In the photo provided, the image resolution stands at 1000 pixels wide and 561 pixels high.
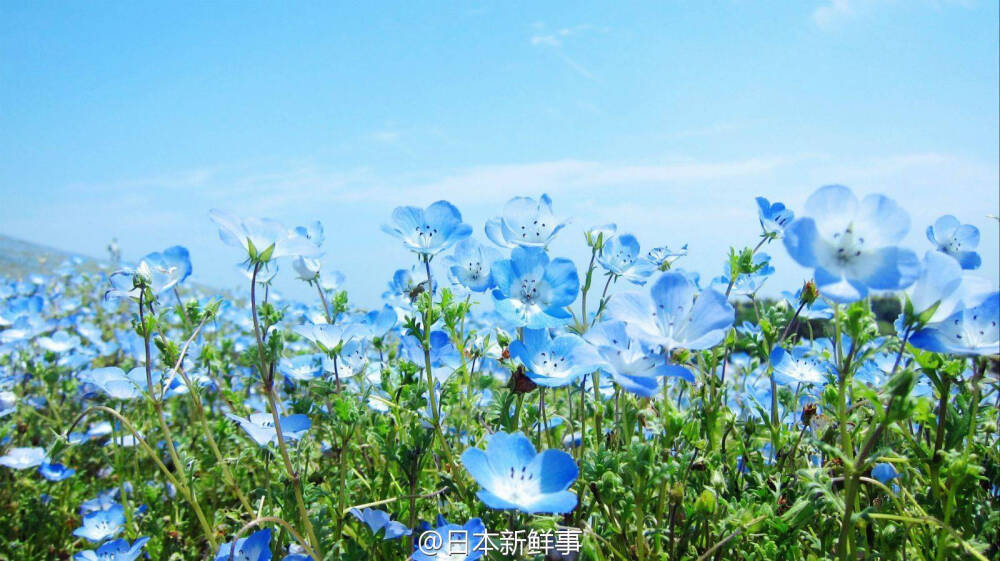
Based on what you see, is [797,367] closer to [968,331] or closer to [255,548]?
[968,331]

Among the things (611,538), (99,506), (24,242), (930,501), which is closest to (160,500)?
(99,506)

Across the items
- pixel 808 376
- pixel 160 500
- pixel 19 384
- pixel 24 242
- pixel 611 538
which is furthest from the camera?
pixel 24 242

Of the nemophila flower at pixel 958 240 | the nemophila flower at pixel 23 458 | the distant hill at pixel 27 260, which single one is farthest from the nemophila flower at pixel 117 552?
the distant hill at pixel 27 260

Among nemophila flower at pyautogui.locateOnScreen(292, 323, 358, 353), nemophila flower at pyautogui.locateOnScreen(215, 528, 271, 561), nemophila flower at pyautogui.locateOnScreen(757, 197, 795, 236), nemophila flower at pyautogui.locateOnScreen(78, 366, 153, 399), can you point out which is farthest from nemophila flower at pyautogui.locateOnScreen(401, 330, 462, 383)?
nemophila flower at pyautogui.locateOnScreen(757, 197, 795, 236)

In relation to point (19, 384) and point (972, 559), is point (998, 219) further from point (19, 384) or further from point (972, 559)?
point (19, 384)

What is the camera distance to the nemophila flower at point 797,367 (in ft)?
6.15

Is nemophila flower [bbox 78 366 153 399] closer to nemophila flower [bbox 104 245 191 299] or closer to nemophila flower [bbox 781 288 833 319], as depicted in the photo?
nemophila flower [bbox 104 245 191 299]

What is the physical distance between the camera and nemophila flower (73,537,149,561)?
7.15ft

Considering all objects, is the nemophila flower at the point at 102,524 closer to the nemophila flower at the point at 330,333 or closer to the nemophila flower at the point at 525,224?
the nemophila flower at the point at 330,333

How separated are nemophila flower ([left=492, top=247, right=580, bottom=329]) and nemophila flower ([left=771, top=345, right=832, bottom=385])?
2.18 ft

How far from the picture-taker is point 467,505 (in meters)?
1.65

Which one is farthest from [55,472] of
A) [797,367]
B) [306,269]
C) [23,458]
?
[797,367]

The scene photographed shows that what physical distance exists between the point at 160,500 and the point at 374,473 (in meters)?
1.38

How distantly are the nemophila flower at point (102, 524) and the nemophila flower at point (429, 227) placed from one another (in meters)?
1.90
